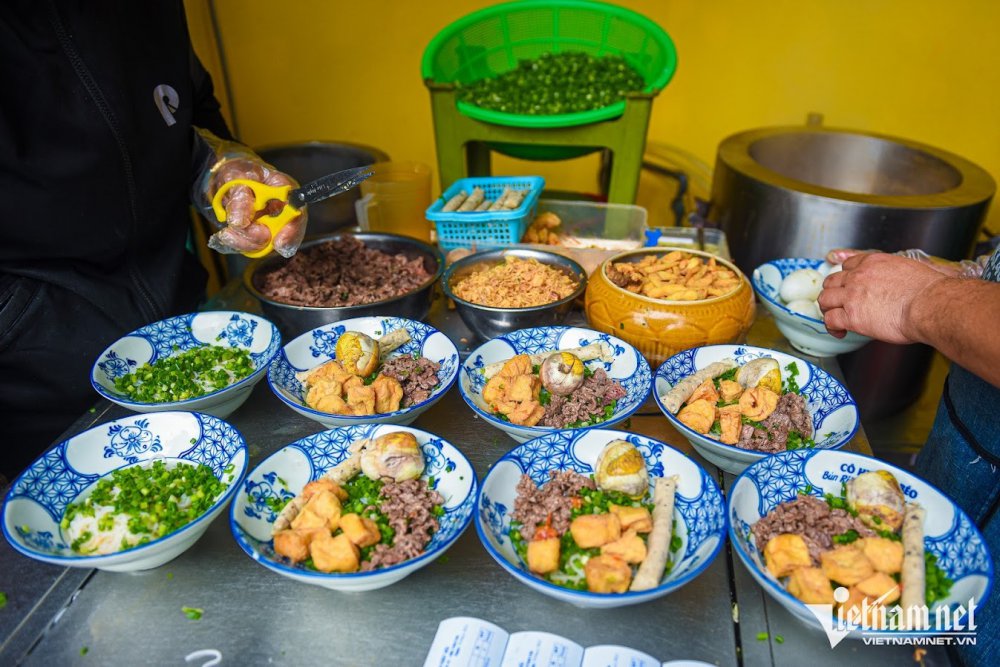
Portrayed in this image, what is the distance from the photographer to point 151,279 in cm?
207

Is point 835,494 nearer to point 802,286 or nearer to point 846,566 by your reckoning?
point 846,566

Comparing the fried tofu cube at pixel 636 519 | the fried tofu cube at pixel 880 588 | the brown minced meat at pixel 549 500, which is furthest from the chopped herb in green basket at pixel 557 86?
the fried tofu cube at pixel 880 588

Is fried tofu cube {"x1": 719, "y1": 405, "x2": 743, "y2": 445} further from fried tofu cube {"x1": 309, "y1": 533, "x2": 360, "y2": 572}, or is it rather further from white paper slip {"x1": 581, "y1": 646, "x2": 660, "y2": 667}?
fried tofu cube {"x1": 309, "y1": 533, "x2": 360, "y2": 572}

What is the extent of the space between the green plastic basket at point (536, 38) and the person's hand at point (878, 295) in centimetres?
154

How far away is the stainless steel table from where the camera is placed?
1.18 meters

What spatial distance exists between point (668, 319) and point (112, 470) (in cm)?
150

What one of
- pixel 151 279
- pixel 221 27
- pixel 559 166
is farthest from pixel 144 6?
pixel 559 166

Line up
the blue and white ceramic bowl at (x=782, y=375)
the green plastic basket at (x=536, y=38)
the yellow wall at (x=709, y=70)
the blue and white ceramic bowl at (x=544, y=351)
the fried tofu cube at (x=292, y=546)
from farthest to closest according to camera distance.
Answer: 1. the yellow wall at (x=709, y=70)
2. the green plastic basket at (x=536, y=38)
3. the blue and white ceramic bowl at (x=544, y=351)
4. the blue and white ceramic bowl at (x=782, y=375)
5. the fried tofu cube at (x=292, y=546)

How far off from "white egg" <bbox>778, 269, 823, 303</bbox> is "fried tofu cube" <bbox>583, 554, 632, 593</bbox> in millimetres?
1267

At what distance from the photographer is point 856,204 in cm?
260

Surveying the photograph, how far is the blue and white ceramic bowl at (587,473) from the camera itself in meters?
1.13

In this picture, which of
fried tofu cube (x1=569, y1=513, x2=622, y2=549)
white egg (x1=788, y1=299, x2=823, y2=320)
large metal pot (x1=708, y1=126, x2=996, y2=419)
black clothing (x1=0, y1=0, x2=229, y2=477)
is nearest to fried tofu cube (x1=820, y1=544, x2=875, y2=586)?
fried tofu cube (x1=569, y1=513, x2=622, y2=549)

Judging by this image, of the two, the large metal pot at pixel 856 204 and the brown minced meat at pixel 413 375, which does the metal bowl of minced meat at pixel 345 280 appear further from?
the large metal pot at pixel 856 204

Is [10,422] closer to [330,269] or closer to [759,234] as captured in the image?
[330,269]
